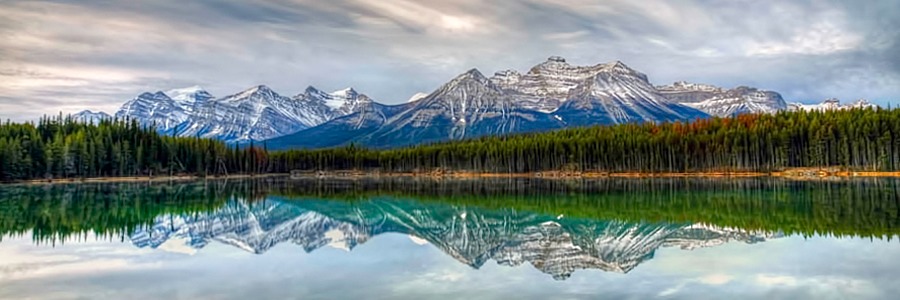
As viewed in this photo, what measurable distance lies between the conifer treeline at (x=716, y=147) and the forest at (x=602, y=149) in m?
0.17

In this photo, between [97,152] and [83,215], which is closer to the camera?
[83,215]

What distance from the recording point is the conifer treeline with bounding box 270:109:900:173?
9756cm

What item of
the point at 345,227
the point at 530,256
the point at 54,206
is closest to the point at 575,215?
the point at 345,227

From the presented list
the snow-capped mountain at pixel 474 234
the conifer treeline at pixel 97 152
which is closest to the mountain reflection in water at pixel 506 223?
the snow-capped mountain at pixel 474 234

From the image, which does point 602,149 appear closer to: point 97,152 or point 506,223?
point 97,152

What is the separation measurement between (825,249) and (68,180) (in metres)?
109

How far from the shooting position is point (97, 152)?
4427 inches

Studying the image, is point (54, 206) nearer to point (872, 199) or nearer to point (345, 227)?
point (345, 227)

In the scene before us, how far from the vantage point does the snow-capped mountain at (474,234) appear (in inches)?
948

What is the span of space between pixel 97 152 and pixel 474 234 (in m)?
A: 101

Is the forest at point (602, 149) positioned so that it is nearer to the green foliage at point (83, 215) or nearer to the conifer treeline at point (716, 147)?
the conifer treeline at point (716, 147)

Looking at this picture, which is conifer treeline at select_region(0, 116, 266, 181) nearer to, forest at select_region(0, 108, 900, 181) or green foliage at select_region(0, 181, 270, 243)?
forest at select_region(0, 108, 900, 181)

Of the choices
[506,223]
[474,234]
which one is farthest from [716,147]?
[474,234]

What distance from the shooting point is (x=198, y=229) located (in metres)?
35.1
